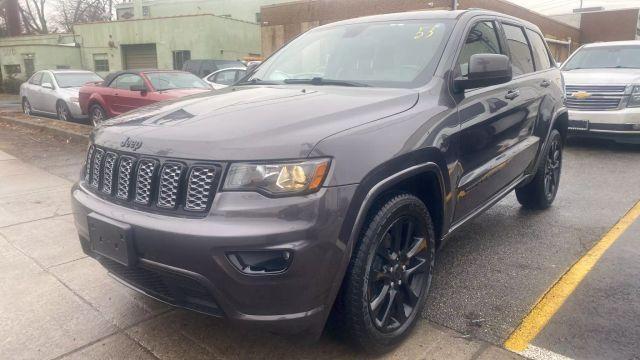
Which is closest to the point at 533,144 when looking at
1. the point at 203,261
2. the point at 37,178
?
the point at 203,261

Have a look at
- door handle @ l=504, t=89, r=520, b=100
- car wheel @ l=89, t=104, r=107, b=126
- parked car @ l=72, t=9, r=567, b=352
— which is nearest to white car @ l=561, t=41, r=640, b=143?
door handle @ l=504, t=89, r=520, b=100

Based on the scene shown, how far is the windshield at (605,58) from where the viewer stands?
29.7 feet

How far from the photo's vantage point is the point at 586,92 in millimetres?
8438

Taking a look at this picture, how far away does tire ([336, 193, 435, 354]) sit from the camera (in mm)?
2469

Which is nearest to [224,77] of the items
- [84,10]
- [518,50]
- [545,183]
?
[545,183]

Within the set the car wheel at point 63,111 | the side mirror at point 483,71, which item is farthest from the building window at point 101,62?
the side mirror at point 483,71

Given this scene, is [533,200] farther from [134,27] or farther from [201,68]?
[134,27]

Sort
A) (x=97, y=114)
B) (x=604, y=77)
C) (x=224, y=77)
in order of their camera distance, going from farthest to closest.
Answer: (x=224, y=77), (x=97, y=114), (x=604, y=77)

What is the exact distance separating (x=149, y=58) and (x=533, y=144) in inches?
1176

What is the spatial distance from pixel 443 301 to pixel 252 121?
5.70ft

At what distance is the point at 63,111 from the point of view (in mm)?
13047

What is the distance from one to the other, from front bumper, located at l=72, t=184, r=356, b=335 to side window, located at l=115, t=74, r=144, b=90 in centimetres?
929

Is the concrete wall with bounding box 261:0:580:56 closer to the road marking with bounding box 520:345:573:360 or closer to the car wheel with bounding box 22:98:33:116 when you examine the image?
the car wheel with bounding box 22:98:33:116

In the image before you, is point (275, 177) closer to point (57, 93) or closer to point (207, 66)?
point (57, 93)
